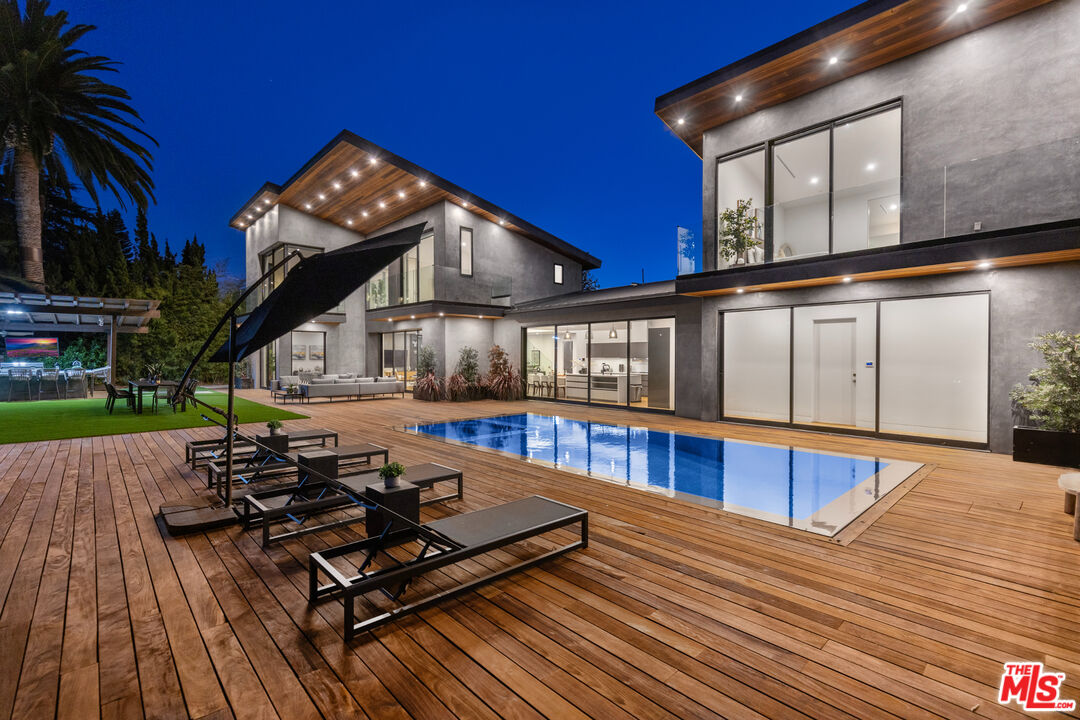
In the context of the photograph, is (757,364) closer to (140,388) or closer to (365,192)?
(365,192)

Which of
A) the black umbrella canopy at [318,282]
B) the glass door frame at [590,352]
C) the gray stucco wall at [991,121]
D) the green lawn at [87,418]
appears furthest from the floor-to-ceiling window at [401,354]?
the gray stucco wall at [991,121]

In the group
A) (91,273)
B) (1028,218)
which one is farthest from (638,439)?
(91,273)

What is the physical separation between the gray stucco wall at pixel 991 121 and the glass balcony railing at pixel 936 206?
0.6 inches

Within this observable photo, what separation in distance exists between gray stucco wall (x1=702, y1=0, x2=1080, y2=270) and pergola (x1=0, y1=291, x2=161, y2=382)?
1823 cm

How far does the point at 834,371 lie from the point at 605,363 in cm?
601

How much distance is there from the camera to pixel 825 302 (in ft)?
29.0

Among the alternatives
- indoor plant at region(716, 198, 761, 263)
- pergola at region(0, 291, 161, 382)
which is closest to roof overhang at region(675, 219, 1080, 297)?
indoor plant at region(716, 198, 761, 263)

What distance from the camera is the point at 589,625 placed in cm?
259

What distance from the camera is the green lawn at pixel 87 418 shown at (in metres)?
8.62

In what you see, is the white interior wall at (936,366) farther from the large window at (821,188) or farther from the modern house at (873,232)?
the large window at (821,188)

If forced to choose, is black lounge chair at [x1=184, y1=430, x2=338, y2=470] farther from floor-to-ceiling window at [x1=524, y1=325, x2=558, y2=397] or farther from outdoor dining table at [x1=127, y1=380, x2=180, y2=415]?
floor-to-ceiling window at [x1=524, y1=325, x2=558, y2=397]

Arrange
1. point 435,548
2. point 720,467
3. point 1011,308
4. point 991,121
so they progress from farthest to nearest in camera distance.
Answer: point 991,121 → point 1011,308 → point 720,467 → point 435,548

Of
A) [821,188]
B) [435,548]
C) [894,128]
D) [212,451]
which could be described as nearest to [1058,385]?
[894,128]

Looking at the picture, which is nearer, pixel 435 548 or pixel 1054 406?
pixel 435 548
